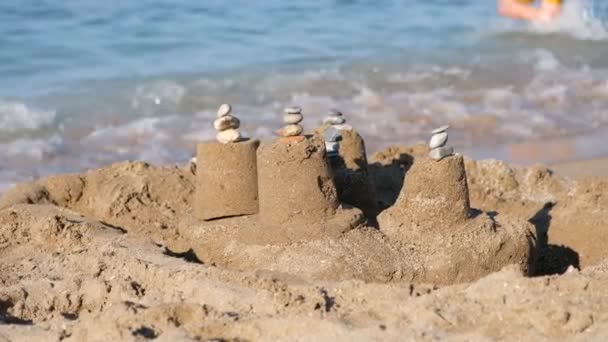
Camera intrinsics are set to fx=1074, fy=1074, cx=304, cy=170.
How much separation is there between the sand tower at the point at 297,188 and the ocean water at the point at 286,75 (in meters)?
3.90

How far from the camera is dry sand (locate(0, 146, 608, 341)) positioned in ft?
12.1

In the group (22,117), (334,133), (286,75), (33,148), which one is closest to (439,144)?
(334,133)

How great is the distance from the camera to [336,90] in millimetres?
10984

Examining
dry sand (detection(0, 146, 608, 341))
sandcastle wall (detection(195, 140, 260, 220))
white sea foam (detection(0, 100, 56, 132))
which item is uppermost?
sandcastle wall (detection(195, 140, 260, 220))

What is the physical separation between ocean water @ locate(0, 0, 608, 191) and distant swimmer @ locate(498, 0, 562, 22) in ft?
0.56

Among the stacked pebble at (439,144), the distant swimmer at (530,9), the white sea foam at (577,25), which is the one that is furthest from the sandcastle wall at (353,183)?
the distant swimmer at (530,9)

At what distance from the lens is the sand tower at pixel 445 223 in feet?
14.5

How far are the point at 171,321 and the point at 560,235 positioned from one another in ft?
7.54

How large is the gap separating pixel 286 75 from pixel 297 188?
7.28 meters

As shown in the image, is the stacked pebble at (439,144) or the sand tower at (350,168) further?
the sand tower at (350,168)

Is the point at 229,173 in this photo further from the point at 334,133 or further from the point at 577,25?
the point at 577,25

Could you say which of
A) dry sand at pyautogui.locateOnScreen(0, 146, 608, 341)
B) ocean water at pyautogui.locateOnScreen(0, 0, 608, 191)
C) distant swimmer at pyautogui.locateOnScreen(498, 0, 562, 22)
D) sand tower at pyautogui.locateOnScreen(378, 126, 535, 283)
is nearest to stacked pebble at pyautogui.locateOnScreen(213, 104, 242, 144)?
dry sand at pyautogui.locateOnScreen(0, 146, 608, 341)

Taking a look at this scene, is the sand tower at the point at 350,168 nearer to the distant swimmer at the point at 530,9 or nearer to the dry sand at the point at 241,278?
the dry sand at the point at 241,278

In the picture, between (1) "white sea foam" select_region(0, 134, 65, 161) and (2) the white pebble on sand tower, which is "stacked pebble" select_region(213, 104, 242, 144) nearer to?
Result: (2) the white pebble on sand tower
